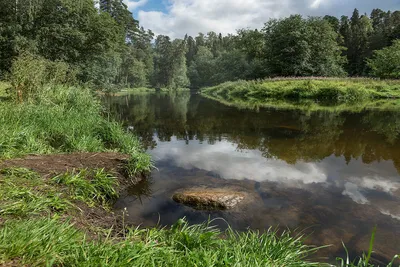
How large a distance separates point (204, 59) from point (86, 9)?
51480 millimetres

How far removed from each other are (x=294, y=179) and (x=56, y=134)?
16.6 feet

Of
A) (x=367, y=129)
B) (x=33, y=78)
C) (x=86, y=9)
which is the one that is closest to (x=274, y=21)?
(x=86, y=9)

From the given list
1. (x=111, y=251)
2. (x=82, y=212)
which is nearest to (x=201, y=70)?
(x=82, y=212)

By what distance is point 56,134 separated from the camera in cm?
600

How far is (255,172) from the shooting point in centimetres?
559

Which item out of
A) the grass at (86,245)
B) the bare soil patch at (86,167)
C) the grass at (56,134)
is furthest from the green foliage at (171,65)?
the grass at (86,245)

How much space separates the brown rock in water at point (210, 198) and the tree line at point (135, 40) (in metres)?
8.79

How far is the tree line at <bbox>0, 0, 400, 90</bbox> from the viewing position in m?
23.8

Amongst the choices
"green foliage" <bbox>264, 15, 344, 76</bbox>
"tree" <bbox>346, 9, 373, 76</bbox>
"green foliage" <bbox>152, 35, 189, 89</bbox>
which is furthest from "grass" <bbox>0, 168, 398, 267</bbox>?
"green foliage" <bbox>152, 35, 189, 89</bbox>

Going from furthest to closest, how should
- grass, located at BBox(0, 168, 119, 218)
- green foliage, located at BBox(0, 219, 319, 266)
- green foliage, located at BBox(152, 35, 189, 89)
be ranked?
1. green foliage, located at BBox(152, 35, 189, 89)
2. grass, located at BBox(0, 168, 119, 218)
3. green foliage, located at BBox(0, 219, 319, 266)

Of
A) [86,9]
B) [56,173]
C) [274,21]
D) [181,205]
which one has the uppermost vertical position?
[274,21]

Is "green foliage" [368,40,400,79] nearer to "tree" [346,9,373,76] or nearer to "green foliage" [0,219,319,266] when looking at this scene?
"tree" [346,9,373,76]

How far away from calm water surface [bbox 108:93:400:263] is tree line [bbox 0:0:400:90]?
25.2 ft

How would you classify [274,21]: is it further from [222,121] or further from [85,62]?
[222,121]
